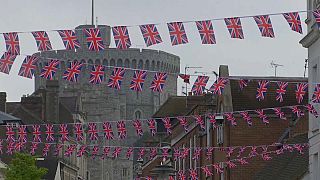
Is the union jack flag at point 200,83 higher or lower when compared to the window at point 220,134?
lower

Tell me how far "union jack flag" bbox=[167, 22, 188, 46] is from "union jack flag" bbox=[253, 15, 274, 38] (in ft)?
6.25

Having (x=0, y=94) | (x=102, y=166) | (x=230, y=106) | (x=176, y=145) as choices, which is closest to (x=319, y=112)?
(x=230, y=106)

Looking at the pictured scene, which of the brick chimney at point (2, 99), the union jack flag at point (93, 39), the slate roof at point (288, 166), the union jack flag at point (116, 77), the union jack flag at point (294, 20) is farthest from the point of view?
the brick chimney at point (2, 99)

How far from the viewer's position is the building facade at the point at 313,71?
33.4 meters

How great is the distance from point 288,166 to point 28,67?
43.8 ft

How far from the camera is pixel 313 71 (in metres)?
34.3

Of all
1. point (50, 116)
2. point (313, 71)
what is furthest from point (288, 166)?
point (50, 116)

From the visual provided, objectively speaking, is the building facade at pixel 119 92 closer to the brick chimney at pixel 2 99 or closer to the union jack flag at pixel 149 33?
the brick chimney at pixel 2 99

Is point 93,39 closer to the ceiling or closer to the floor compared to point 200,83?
closer to the ceiling

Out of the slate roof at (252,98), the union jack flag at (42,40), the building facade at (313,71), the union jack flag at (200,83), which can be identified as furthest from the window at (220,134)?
the union jack flag at (42,40)

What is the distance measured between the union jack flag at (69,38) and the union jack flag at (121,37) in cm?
105

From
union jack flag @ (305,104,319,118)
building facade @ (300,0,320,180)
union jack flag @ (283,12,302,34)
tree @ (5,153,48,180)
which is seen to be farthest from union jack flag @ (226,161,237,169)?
union jack flag @ (283,12,302,34)

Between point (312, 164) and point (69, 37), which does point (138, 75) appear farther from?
point (312, 164)

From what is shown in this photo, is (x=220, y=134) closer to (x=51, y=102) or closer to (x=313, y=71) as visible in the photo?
(x=313, y=71)
